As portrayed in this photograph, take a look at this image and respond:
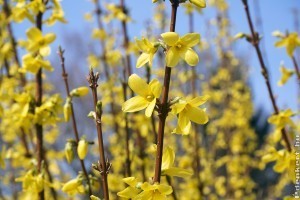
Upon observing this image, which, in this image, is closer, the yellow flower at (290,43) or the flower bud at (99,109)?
the flower bud at (99,109)

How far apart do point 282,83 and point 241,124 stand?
4.44m

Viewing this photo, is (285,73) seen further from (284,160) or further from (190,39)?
(190,39)

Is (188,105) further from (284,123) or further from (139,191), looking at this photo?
(284,123)

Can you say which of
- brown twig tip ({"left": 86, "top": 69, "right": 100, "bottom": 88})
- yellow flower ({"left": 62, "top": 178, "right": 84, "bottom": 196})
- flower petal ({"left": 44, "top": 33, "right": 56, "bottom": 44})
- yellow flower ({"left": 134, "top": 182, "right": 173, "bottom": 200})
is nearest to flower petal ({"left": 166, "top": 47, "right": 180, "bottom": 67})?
brown twig tip ({"left": 86, "top": 69, "right": 100, "bottom": 88})

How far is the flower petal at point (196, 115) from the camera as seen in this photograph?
150 cm

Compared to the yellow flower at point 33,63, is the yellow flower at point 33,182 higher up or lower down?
lower down

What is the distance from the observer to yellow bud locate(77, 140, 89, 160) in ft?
6.72

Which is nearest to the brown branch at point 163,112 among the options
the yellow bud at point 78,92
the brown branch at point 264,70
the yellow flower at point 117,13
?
the yellow bud at point 78,92

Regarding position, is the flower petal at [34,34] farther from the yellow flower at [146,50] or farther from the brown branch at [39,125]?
the yellow flower at [146,50]

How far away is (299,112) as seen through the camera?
2.66 metres

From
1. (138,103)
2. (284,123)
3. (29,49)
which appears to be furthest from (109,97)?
(138,103)

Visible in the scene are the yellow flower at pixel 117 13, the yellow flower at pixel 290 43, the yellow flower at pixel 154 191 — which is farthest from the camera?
the yellow flower at pixel 117 13

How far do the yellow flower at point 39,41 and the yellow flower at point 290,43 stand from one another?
163cm

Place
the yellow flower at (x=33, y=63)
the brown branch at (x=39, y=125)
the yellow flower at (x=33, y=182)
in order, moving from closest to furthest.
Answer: the yellow flower at (x=33, y=182) → the brown branch at (x=39, y=125) → the yellow flower at (x=33, y=63)
